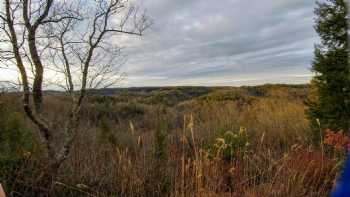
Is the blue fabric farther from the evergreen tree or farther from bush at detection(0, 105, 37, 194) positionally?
the evergreen tree

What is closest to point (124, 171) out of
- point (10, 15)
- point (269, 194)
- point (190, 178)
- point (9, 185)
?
point (190, 178)

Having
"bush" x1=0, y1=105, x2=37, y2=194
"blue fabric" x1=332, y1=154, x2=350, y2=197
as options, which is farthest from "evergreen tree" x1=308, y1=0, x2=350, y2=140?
"blue fabric" x1=332, y1=154, x2=350, y2=197

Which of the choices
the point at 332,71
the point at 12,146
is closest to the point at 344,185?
the point at 12,146

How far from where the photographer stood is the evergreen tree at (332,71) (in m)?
12.4

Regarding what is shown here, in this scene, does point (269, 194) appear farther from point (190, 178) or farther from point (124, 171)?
point (124, 171)

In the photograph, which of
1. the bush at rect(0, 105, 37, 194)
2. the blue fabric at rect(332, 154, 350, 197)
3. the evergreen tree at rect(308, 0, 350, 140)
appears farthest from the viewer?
the evergreen tree at rect(308, 0, 350, 140)

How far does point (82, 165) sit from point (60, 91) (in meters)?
3.60

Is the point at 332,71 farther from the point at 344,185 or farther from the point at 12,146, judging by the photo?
the point at 344,185

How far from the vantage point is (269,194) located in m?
4.30

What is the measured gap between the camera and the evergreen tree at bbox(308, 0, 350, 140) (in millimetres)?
12367

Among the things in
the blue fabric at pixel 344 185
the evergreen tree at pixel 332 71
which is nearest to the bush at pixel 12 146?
the blue fabric at pixel 344 185

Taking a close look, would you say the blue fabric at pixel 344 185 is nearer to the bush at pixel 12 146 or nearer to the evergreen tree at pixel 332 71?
the bush at pixel 12 146

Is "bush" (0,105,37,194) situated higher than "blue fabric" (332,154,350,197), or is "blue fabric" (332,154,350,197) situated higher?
"blue fabric" (332,154,350,197)

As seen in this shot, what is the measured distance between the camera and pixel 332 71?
1266 cm
